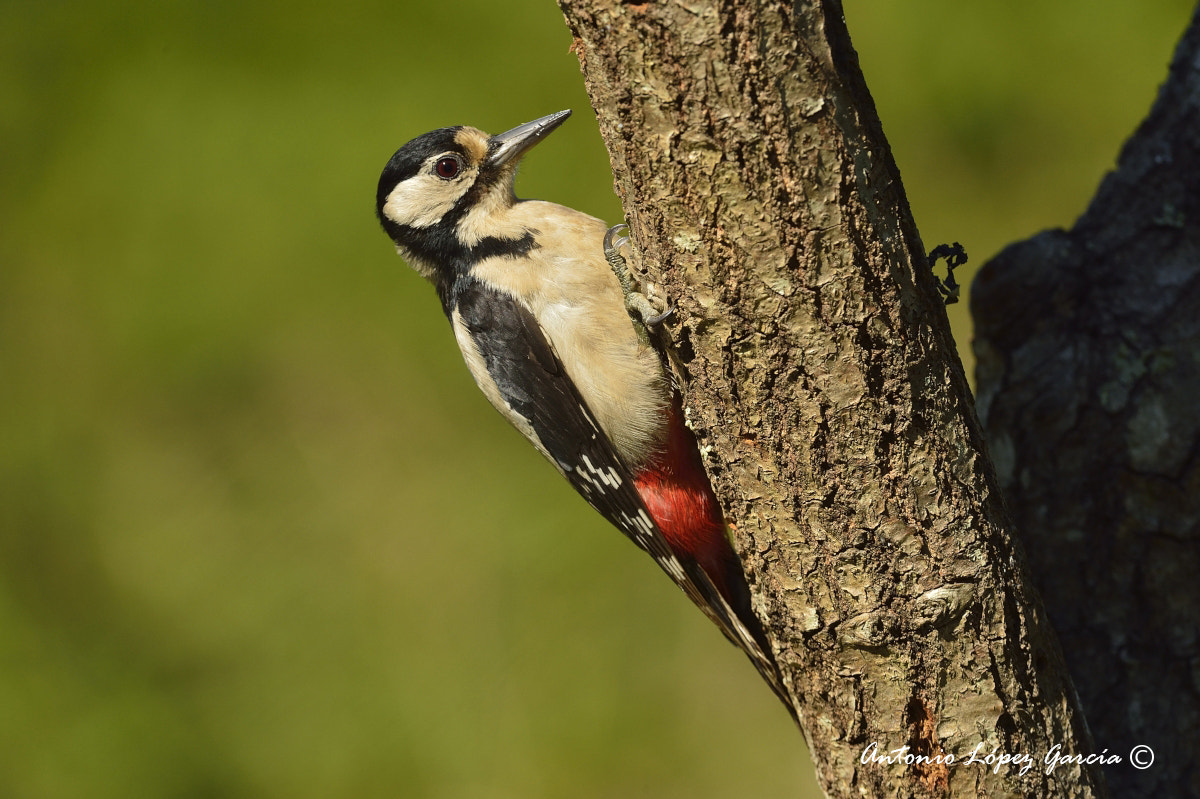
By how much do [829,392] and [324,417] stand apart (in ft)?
13.1

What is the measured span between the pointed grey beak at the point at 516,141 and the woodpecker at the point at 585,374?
5 cm

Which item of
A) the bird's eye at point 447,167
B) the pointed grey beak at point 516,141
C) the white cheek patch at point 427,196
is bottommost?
the white cheek patch at point 427,196

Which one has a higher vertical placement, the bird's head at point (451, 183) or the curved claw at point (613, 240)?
the bird's head at point (451, 183)

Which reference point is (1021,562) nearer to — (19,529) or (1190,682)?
(1190,682)

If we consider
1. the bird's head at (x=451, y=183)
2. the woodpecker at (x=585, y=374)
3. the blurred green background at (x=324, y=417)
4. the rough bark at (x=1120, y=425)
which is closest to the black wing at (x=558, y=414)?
the woodpecker at (x=585, y=374)

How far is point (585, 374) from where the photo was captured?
254cm

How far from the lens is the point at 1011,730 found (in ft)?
5.75

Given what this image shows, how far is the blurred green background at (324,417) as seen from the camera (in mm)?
4496

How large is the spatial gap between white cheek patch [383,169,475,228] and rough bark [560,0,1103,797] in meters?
1.27

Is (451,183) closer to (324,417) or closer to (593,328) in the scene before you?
(593,328)

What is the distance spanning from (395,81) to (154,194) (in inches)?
56.8

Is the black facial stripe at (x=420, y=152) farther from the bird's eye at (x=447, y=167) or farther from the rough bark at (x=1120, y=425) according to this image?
the rough bark at (x=1120, y=425)

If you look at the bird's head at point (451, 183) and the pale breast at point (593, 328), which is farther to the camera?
the bird's head at point (451, 183)

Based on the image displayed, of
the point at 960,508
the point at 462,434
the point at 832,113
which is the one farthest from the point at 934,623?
the point at 462,434
